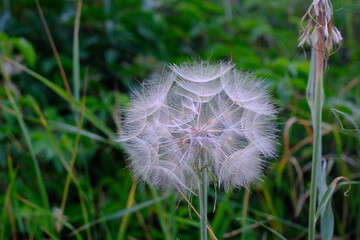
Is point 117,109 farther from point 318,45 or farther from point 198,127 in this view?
point 318,45

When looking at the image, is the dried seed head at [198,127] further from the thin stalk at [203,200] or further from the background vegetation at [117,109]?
the background vegetation at [117,109]

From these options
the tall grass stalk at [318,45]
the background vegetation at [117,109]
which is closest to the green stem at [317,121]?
the tall grass stalk at [318,45]

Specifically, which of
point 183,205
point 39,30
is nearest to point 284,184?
point 183,205

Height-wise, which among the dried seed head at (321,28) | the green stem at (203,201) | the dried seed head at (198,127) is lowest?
the green stem at (203,201)

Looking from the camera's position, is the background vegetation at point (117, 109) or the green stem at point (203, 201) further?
the background vegetation at point (117, 109)

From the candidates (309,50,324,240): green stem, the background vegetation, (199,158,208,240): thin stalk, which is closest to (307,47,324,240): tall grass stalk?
(309,50,324,240): green stem

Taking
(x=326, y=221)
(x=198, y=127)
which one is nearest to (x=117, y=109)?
(x=198, y=127)

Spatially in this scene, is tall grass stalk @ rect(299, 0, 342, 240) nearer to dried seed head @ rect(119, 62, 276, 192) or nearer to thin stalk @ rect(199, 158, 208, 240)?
dried seed head @ rect(119, 62, 276, 192)

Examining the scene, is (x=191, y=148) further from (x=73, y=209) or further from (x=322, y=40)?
(x=73, y=209)
